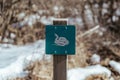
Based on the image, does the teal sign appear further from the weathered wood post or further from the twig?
the twig

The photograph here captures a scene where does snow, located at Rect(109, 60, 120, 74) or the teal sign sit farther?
snow, located at Rect(109, 60, 120, 74)

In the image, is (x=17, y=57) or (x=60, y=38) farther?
(x=17, y=57)

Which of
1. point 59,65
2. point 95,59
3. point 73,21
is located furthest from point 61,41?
point 73,21

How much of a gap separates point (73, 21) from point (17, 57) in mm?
2043

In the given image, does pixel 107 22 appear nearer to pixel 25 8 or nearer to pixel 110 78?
pixel 25 8

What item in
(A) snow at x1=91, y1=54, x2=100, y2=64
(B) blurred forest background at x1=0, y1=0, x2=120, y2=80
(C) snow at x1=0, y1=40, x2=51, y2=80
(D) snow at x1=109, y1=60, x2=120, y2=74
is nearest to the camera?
(C) snow at x1=0, y1=40, x2=51, y2=80

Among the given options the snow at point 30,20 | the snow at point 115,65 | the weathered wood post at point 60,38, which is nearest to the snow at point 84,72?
the snow at point 115,65

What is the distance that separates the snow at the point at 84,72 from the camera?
18.9 feet

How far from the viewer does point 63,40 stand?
416cm

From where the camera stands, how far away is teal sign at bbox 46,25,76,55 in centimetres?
416

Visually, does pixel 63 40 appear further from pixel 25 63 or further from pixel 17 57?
pixel 17 57

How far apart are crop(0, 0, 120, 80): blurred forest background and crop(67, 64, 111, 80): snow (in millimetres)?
690

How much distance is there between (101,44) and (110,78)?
4.87 feet

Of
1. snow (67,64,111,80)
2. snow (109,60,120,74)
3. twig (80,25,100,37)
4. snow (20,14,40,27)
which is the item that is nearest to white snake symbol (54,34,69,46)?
snow (67,64,111,80)
